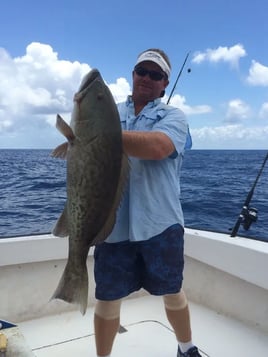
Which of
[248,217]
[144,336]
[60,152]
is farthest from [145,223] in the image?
[248,217]

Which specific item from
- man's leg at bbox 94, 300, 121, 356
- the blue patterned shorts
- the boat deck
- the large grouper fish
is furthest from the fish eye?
the boat deck

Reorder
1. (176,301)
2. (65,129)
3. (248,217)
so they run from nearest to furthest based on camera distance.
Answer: (65,129), (176,301), (248,217)

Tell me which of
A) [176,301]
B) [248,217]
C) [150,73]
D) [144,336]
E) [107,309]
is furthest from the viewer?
[248,217]

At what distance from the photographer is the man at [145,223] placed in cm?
240

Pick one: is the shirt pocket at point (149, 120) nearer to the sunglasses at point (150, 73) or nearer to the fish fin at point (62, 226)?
the sunglasses at point (150, 73)

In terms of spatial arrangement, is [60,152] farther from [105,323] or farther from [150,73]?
[105,323]

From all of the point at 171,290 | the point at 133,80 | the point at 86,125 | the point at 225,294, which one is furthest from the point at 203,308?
the point at 86,125

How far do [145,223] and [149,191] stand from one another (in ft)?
0.62

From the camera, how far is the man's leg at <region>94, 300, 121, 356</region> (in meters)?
2.53

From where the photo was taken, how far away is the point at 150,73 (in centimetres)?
238

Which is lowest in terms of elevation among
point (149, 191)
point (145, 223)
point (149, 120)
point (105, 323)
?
point (105, 323)

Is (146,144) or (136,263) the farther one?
(136,263)

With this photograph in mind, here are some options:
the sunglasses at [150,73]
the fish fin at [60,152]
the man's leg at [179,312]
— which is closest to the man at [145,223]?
→ the sunglasses at [150,73]

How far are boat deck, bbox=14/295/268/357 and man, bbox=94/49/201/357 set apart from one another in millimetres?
638
